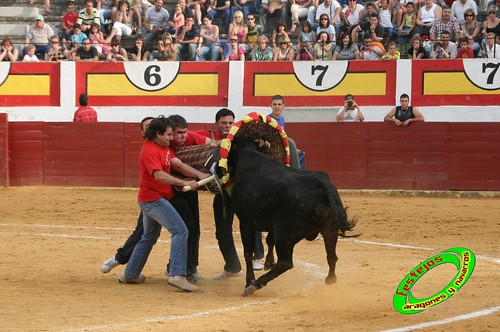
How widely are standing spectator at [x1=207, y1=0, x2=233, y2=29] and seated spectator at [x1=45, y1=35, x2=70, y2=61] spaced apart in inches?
115

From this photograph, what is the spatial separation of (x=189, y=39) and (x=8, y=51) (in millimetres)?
3510

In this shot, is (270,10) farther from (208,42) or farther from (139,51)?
(139,51)

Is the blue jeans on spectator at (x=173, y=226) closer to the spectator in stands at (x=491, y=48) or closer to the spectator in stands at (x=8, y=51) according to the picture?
the spectator in stands at (x=491, y=48)

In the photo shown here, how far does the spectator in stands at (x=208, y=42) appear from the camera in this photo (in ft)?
61.1

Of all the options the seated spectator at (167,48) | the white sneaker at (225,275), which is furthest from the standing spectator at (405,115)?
the white sneaker at (225,275)

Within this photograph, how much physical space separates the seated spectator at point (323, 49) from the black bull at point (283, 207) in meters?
10.1

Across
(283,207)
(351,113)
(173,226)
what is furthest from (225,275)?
(351,113)

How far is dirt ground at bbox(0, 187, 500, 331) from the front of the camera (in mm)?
6953

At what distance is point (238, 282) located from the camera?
880 centimetres

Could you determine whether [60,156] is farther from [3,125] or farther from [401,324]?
[401,324]

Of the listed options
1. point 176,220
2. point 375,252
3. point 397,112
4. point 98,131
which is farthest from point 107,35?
point 176,220

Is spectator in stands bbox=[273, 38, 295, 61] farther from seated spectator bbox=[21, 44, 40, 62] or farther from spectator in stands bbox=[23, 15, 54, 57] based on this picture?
spectator in stands bbox=[23, 15, 54, 57]

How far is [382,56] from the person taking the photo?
17.8 meters

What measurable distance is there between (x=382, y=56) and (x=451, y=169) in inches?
94.7
